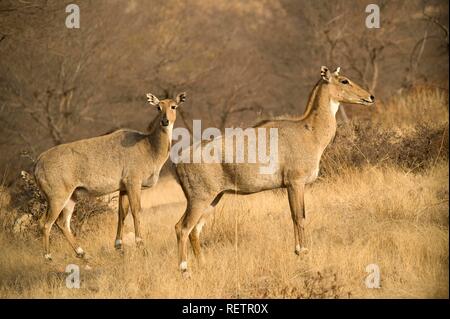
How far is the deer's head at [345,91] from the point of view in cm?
1221

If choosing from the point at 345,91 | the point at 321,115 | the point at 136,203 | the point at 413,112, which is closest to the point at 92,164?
the point at 136,203

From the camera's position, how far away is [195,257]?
11.6 m

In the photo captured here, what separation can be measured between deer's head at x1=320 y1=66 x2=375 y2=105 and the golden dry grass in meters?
1.98

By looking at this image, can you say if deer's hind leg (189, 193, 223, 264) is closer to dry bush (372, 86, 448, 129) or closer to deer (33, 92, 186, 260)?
deer (33, 92, 186, 260)

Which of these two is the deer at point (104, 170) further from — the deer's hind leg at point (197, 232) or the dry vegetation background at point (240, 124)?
the deer's hind leg at point (197, 232)

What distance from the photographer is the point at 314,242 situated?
1221 centimetres

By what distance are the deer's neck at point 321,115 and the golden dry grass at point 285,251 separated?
5.26 ft

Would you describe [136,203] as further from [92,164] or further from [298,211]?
[298,211]

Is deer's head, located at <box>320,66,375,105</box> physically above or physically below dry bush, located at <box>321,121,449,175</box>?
above

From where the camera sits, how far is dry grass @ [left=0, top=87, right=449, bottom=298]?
10.6 metres

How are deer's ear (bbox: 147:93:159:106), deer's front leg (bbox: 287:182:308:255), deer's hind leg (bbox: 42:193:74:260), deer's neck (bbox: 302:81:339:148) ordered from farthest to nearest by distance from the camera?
deer's ear (bbox: 147:93:159:106)
deer's hind leg (bbox: 42:193:74:260)
deer's neck (bbox: 302:81:339:148)
deer's front leg (bbox: 287:182:308:255)

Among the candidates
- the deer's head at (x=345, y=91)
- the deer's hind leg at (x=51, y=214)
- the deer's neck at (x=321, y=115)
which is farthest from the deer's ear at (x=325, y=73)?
the deer's hind leg at (x=51, y=214)

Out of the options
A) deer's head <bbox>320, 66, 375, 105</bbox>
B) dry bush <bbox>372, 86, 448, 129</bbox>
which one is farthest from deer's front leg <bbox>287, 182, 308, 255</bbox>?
dry bush <bbox>372, 86, 448, 129</bbox>

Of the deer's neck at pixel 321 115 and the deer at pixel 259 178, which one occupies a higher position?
the deer's neck at pixel 321 115
